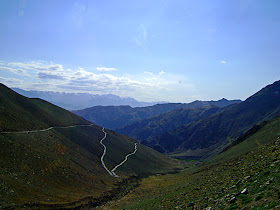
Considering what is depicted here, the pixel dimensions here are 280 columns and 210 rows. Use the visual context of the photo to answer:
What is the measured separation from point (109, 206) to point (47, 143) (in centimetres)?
3195

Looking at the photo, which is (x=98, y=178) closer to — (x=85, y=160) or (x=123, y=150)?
(x=85, y=160)

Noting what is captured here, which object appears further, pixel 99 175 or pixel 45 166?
pixel 99 175

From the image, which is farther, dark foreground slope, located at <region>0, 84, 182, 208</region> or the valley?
dark foreground slope, located at <region>0, 84, 182, 208</region>

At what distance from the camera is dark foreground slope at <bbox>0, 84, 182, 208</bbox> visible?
1335 inches

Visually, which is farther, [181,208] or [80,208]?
[80,208]

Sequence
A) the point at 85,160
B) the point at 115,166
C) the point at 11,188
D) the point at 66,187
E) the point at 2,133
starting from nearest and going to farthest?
the point at 11,188, the point at 66,187, the point at 2,133, the point at 85,160, the point at 115,166

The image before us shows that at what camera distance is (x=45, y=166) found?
45219mm

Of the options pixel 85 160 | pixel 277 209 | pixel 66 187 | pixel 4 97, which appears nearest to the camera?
pixel 277 209

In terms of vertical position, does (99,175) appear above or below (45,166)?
below

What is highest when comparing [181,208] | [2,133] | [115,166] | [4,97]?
[4,97]

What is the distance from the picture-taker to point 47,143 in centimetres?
5909

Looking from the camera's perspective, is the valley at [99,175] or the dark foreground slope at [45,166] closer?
the valley at [99,175]

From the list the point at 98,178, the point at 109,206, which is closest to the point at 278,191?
the point at 109,206

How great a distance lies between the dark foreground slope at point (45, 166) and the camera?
33.9 meters
